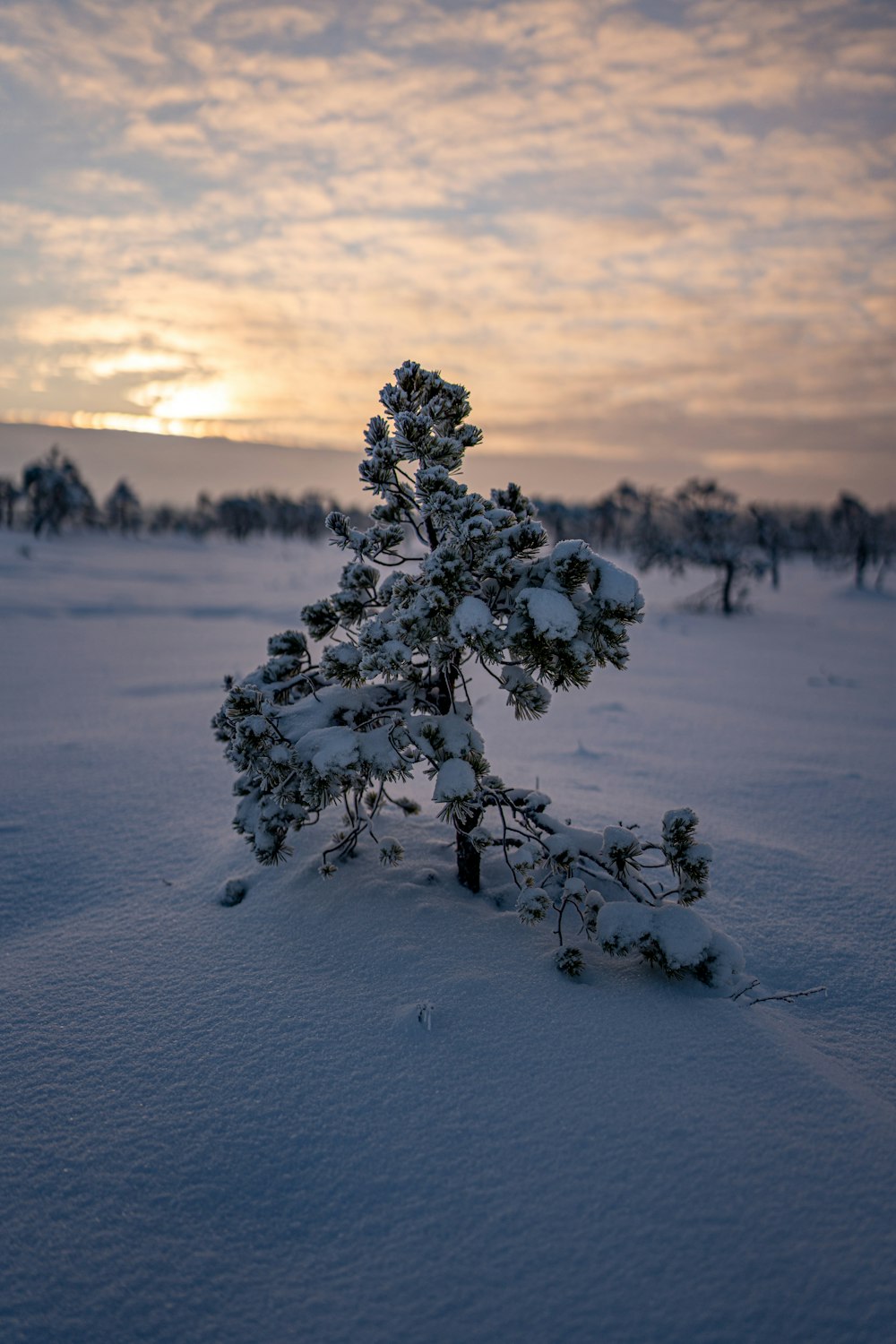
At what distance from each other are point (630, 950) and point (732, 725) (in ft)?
20.6

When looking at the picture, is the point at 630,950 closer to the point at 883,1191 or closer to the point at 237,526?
the point at 883,1191

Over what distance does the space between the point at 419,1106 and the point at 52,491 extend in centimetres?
4792

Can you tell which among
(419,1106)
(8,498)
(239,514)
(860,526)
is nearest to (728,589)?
(860,526)

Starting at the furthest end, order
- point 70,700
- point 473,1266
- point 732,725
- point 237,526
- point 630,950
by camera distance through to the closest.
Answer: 1. point 237,526
2. point 70,700
3. point 732,725
4. point 630,950
5. point 473,1266

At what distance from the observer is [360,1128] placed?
2396 mm

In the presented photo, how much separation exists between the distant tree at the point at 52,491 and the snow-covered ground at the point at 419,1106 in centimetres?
4396

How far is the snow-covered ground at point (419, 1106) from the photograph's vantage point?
6.30ft

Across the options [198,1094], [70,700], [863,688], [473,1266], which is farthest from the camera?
[863,688]

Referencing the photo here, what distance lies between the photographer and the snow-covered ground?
1.92 metres

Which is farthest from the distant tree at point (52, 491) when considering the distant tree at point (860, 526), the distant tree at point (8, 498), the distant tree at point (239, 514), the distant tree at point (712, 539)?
the distant tree at point (860, 526)

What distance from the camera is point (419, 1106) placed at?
2.47 metres

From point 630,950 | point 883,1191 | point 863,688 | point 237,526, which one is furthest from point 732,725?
point 237,526

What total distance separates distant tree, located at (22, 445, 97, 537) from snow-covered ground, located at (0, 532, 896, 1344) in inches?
1731

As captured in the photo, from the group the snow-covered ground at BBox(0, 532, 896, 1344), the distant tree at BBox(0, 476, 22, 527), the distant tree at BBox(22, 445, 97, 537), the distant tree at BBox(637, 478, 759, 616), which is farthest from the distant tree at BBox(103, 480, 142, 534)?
the snow-covered ground at BBox(0, 532, 896, 1344)
